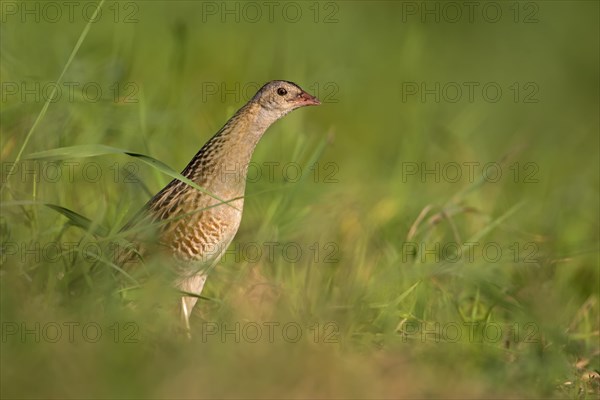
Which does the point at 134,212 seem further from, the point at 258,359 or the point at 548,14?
the point at 548,14

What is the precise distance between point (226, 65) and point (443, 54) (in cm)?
406

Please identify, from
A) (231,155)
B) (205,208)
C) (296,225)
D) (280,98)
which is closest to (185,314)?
(205,208)

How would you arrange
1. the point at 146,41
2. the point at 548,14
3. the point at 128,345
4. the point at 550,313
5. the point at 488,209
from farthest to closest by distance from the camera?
1. the point at 548,14
2. the point at 146,41
3. the point at 488,209
4. the point at 550,313
5. the point at 128,345

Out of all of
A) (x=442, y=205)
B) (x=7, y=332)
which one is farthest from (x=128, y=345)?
(x=442, y=205)

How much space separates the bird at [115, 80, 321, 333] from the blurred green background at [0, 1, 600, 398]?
0.51 ft

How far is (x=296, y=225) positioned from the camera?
649 centimetres

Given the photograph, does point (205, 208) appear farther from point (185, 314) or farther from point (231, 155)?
point (231, 155)

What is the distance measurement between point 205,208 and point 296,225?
1374 mm

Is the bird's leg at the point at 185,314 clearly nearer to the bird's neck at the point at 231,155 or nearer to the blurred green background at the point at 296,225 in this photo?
the blurred green background at the point at 296,225

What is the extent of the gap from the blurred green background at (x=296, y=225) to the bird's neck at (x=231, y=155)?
335 mm

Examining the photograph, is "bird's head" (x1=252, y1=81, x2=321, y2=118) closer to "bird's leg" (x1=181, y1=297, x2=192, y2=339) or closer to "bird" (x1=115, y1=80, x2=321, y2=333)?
"bird" (x1=115, y1=80, x2=321, y2=333)

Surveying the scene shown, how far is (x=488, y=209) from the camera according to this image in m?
7.60

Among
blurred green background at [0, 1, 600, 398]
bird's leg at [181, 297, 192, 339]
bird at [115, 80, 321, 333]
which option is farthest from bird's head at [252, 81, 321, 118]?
bird's leg at [181, 297, 192, 339]

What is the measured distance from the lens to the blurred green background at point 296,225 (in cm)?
427
